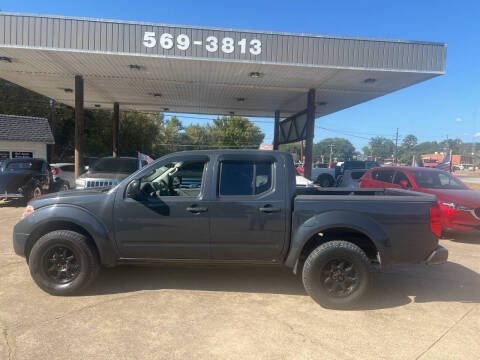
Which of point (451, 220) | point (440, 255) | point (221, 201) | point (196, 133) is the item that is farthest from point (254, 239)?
point (196, 133)

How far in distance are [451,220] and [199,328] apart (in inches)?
240

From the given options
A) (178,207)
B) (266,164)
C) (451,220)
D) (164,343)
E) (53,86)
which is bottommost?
(164,343)

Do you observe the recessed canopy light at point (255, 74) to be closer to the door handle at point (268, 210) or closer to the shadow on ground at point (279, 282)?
the shadow on ground at point (279, 282)

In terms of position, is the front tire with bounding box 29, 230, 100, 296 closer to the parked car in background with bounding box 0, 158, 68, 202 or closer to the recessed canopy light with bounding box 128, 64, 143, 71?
the parked car in background with bounding box 0, 158, 68, 202

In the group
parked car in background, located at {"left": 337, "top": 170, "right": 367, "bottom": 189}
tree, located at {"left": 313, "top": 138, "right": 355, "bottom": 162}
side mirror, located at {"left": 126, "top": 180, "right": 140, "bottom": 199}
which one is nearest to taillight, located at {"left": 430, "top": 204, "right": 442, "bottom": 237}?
side mirror, located at {"left": 126, "top": 180, "right": 140, "bottom": 199}

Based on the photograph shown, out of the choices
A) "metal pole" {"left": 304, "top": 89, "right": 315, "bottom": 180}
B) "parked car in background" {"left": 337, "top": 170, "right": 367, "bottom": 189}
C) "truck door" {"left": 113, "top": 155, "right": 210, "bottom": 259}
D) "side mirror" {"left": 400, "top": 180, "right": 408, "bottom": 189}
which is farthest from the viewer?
"parked car in background" {"left": 337, "top": 170, "right": 367, "bottom": 189}

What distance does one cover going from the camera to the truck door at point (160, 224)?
12.2 feet

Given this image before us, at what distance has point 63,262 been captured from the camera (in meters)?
3.84

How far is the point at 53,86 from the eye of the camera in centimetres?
1393

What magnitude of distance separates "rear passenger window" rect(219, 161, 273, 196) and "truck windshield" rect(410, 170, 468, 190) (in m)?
5.66

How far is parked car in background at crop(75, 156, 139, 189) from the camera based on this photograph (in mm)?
8469

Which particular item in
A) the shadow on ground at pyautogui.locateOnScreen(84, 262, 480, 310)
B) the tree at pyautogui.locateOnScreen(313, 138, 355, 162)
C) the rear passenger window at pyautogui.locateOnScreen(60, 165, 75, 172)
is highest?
the tree at pyautogui.locateOnScreen(313, 138, 355, 162)

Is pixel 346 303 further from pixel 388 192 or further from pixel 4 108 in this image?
pixel 4 108

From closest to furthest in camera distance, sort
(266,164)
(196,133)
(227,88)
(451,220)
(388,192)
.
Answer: (266,164), (388,192), (451,220), (227,88), (196,133)
